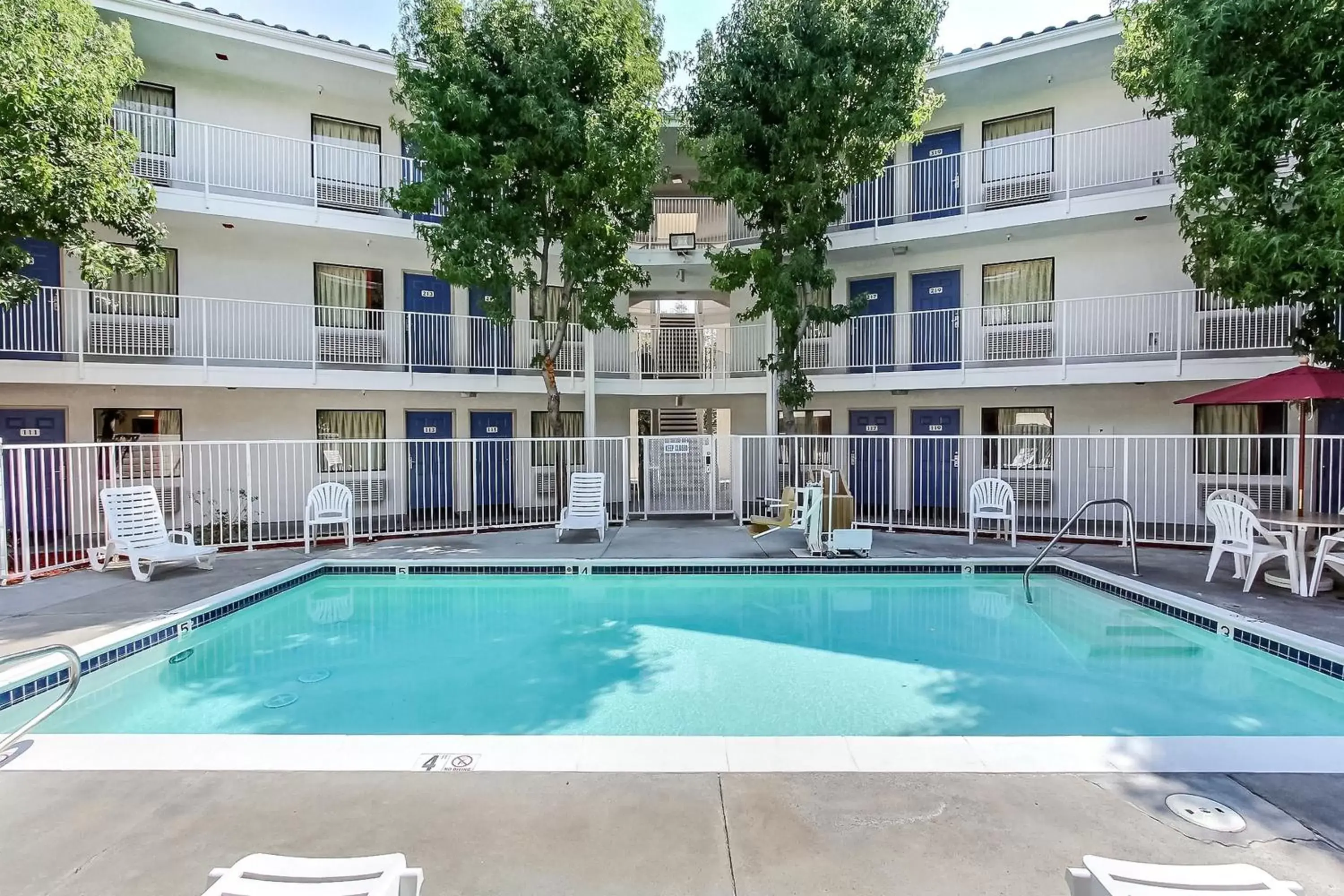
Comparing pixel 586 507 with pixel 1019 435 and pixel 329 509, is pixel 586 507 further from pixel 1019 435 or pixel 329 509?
pixel 1019 435

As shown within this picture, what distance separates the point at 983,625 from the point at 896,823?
5.00 meters

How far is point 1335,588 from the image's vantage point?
24.6 ft

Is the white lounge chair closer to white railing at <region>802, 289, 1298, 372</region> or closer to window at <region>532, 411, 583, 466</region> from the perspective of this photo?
window at <region>532, 411, 583, 466</region>

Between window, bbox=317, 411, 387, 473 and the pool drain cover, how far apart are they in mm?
13488

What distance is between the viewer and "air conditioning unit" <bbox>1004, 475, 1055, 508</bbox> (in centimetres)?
1328

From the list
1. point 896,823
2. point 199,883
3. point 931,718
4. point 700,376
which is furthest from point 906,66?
point 199,883

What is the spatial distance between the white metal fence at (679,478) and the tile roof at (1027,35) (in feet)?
24.3

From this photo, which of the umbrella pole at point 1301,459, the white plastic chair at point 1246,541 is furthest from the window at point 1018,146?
the white plastic chair at point 1246,541

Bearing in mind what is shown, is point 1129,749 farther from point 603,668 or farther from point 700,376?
point 700,376

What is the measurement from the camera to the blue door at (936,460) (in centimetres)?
1389

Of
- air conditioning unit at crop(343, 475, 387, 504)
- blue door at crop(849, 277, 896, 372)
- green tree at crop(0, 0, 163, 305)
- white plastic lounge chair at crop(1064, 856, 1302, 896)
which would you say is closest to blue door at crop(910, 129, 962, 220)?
blue door at crop(849, 277, 896, 372)

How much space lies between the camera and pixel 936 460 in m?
14.3

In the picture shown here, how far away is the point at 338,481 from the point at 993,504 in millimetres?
12604

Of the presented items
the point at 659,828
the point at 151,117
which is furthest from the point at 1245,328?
the point at 151,117
